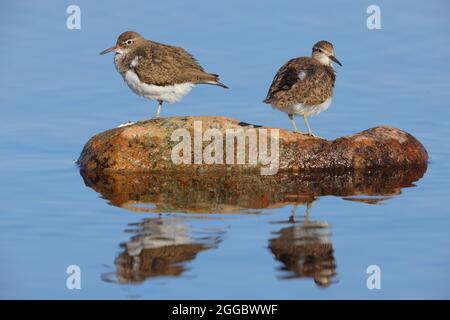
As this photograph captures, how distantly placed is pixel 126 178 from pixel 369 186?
12.9 feet

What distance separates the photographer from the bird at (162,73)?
18.0 m

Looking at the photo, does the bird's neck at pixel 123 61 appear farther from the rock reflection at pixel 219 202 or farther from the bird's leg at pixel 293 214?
the bird's leg at pixel 293 214

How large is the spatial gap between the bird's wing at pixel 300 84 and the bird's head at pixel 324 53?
2.68ft

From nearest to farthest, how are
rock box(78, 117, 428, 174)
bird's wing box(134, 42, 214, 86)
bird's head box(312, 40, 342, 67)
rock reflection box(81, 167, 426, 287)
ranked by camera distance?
rock reflection box(81, 167, 426, 287), rock box(78, 117, 428, 174), bird's wing box(134, 42, 214, 86), bird's head box(312, 40, 342, 67)

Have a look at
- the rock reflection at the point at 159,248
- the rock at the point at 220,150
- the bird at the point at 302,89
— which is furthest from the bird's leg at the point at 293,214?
the bird at the point at 302,89

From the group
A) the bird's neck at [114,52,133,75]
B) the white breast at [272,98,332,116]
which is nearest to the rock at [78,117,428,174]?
the white breast at [272,98,332,116]

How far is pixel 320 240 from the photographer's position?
13578mm

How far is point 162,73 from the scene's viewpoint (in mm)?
17969

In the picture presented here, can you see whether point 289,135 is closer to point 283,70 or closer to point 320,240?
point 283,70

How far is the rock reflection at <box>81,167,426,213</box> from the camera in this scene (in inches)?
603

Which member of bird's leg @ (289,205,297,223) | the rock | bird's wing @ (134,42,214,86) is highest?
bird's wing @ (134,42,214,86)

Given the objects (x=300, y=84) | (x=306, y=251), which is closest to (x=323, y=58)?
(x=300, y=84)

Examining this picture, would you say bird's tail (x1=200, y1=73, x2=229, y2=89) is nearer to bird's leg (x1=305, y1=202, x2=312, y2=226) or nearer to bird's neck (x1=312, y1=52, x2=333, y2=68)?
bird's neck (x1=312, y1=52, x2=333, y2=68)

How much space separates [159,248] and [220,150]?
159 inches
